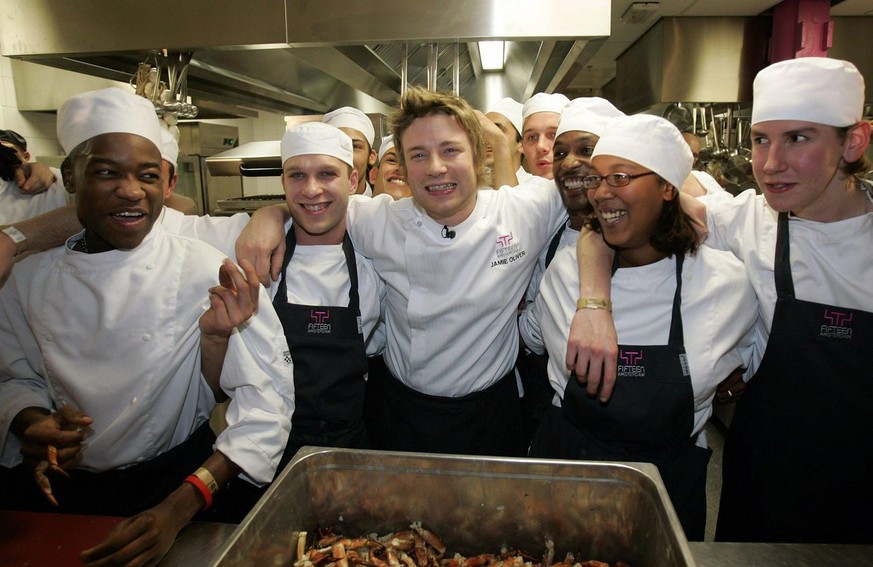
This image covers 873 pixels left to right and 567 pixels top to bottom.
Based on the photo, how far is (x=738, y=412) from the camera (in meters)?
1.44

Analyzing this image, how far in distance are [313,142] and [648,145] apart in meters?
0.96

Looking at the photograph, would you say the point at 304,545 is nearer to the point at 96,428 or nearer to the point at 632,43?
the point at 96,428

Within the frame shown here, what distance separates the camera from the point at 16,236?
1.27 meters

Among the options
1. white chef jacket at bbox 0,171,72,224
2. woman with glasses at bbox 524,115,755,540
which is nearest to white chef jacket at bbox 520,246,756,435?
woman with glasses at bbox 524,115,755,540

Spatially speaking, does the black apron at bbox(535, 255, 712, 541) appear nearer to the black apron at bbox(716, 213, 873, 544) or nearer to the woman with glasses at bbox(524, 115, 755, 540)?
the woman with glasses at bbox(524, 115, 755, 540)

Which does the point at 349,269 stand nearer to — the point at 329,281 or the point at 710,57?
the point at 329,281

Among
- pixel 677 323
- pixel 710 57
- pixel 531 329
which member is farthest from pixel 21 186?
pixel 710 57

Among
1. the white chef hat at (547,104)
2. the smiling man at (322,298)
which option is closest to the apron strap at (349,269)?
the smiling man at (322,298)

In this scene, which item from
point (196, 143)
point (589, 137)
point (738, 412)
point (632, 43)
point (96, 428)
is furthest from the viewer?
point (632, 43)

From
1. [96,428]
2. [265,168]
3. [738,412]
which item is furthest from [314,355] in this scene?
[265,168]

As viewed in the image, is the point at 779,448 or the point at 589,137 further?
the point at 589,137

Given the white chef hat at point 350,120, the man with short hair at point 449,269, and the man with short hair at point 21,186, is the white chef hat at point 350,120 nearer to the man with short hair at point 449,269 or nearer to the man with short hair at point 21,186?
the man with short hair at point 449,269

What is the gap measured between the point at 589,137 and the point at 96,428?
156 cm

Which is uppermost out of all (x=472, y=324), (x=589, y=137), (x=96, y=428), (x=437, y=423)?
(x=589, y=137)
